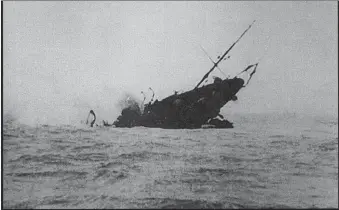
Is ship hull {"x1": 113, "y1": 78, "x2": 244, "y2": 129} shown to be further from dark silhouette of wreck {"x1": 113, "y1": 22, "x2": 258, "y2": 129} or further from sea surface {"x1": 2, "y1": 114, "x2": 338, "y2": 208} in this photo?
sea surface {"x1": 2, "y1": 114, "x2": 338, "y2": 208}

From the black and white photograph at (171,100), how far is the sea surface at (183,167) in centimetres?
1

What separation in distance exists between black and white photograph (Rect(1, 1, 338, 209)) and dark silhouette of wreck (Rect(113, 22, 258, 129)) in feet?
0.13

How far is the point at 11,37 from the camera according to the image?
142 inches

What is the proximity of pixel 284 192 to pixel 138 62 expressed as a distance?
1651 millimetres

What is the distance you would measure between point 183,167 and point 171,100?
3.11ft

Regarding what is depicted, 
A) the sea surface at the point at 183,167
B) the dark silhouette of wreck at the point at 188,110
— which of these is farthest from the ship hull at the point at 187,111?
the sea surface at the point at 183,167

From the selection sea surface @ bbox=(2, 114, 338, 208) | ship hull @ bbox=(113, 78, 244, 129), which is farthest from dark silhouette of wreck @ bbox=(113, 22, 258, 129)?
sea surface @ bbox=(2, 114, 338, 208)

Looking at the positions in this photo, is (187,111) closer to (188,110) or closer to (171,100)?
(188,110)

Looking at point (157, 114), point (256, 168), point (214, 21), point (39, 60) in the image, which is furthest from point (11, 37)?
point (256, 168)

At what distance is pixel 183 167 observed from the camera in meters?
3.14

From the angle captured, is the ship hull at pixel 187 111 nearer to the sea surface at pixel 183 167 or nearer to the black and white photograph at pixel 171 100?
the black and white photograph at pixel 171 100

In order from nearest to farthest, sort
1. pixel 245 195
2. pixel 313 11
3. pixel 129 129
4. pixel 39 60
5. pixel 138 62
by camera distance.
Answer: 1. pixel 245 195
2. pixel 313 11
3. pixel 138 62
4. pixel 39 60
5. pixel 129 129

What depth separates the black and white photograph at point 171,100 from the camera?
115 inches

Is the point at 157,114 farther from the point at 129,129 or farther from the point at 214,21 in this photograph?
the point at 214,21
